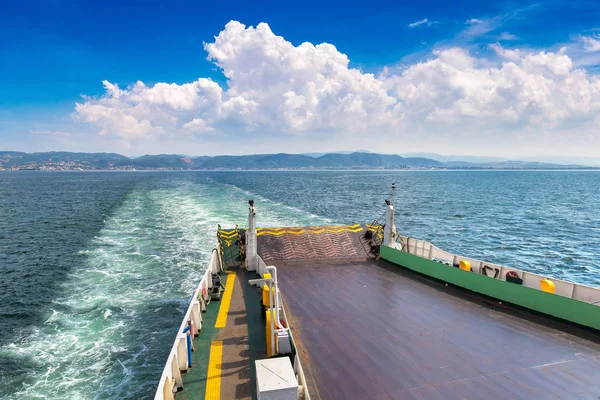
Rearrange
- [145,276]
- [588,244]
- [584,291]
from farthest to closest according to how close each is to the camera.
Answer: [588,244], [145,276], [584,291]

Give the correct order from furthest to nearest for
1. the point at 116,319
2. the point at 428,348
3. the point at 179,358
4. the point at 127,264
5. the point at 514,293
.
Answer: the point at 127,264
the point at 116,319
the point at 514,293
the point at 428,348
the point at 179,358

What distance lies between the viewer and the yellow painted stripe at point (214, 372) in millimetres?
9016

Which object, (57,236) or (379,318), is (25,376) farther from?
(57,236)

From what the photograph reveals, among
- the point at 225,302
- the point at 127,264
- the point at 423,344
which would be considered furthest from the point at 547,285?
the point at 127,264

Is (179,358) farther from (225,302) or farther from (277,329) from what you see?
(225,302)

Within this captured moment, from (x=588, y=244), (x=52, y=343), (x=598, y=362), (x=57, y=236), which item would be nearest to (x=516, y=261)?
(x=588, y=244)

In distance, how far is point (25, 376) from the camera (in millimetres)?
14242

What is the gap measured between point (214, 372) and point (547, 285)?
12.5 meters

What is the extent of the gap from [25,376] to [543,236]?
54114 mm

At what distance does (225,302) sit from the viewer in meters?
14.7

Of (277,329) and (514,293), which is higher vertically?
(514,293)

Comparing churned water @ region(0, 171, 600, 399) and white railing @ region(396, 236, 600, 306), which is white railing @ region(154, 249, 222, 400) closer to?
churned water @ region(0, 171, 600, 399)

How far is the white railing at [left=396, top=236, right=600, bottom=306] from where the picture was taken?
40.5 feet

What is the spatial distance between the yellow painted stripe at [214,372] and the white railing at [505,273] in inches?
464
